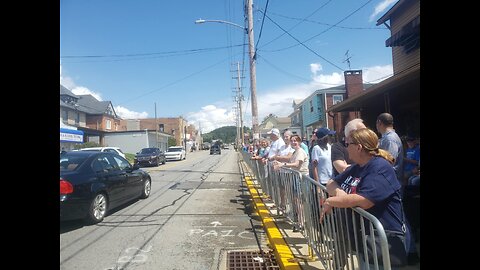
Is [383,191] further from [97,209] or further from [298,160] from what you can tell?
[97,209]

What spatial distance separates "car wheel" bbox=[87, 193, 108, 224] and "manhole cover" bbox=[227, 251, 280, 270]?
124 inches

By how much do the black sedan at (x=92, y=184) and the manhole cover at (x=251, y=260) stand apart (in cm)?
313

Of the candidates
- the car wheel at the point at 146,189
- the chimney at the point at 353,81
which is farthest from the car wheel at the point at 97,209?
the chimney at the point at 353,81

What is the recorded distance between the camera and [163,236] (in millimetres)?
5691

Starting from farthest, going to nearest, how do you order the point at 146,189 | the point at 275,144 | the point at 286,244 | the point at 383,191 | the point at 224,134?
the point at 224,134 < the point at 146,189 < the point at 275,144 < the point at 286,244 < the point at 383,191

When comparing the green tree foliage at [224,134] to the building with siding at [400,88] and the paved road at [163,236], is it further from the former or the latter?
the paved road at [163,236]

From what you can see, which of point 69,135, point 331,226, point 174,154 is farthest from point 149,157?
point 331,226

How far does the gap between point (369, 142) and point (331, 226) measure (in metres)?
1.18

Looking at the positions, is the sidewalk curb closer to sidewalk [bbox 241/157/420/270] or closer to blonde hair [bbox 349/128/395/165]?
sidewalk [bbox 241/157/420/270]

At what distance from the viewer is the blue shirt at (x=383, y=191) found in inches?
94.4

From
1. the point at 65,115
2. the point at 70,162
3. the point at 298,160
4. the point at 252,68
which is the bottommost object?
the point at 298,160

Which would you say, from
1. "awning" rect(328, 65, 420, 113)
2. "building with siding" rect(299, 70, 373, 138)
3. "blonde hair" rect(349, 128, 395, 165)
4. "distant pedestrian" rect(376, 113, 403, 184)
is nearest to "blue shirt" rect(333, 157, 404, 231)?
"blonde hair" rect(349, 128, 395, 165)
